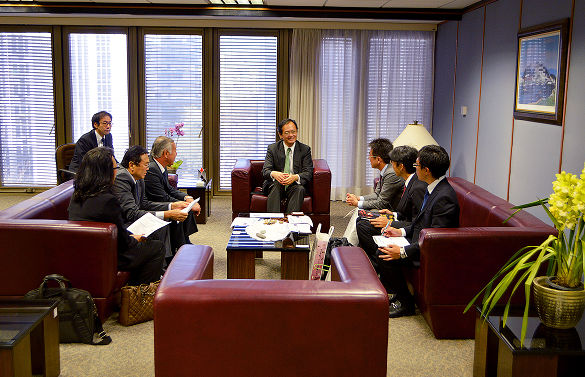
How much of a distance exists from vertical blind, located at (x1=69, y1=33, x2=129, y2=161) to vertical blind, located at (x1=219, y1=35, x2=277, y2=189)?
1.47 metres

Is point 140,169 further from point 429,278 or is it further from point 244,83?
point 244,83

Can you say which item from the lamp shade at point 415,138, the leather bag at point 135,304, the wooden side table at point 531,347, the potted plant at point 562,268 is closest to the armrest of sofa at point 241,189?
the lamp shade at point 415,138

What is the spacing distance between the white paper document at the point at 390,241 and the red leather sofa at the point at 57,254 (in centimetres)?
186

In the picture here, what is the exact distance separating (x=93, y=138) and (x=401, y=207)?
3713 millimetres

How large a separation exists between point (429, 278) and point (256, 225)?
1.56 metres

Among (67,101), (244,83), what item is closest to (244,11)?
(244,83)

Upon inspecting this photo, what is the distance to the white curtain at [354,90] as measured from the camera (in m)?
7.74

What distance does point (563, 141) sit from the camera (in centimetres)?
421

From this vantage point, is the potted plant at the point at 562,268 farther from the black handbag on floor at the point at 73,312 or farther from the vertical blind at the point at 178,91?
the vertical blind at the point at 178,91

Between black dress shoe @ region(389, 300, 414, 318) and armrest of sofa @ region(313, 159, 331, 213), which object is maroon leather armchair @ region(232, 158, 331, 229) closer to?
armrest of sofa @ region(313, 159, 331, 213)

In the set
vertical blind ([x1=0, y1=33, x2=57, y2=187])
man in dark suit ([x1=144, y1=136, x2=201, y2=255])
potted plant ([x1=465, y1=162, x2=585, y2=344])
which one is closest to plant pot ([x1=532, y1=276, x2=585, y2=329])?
potted plant ([x1=465, y1=162, x2=585, y2=344])

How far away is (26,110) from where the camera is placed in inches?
315

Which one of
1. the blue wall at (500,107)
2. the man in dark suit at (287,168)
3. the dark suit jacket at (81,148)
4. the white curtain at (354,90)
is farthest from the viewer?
the white curtain at (354,90)

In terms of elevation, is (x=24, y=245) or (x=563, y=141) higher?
(x=563, y=141)
